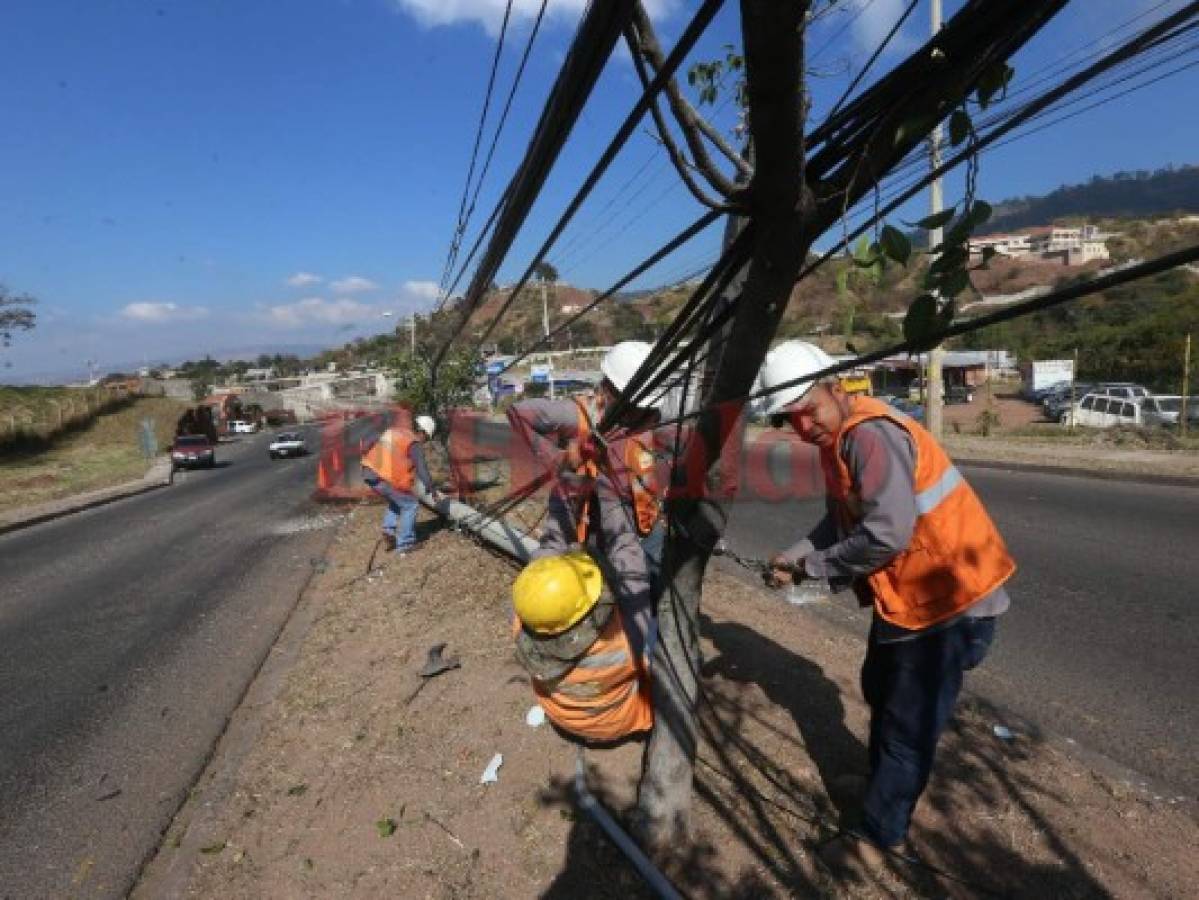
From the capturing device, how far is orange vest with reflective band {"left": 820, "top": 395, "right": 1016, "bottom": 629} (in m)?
2.47

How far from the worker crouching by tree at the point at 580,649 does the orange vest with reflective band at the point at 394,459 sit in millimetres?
5091

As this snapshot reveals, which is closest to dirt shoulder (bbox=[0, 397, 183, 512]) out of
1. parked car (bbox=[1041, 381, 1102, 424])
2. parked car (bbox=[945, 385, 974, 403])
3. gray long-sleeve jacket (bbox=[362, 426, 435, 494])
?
gray long-sleeve jacket (bbox=[362, 426, 435, 494])

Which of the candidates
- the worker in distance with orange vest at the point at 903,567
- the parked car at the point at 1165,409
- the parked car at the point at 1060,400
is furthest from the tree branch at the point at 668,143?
the parked car at the point at 1060,400

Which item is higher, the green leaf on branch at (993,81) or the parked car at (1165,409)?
the green leaf on branch at (993,81)

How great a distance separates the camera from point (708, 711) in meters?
3.79

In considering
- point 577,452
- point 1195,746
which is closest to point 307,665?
point 577,452

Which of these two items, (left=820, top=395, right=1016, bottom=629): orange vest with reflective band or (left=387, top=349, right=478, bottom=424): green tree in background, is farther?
(left=387, top=349, right=478, bottom=424): green tree in background

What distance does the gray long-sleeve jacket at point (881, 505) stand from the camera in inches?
94.9

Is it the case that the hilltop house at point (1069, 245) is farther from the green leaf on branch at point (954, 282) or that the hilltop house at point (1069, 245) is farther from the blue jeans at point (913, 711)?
the green leaf on branch at point (954, 282)

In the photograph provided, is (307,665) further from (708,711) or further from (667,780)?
(667,780)

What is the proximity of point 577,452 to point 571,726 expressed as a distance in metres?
1.48

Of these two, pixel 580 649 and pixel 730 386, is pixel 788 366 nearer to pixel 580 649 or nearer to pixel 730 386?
pixel 730 386

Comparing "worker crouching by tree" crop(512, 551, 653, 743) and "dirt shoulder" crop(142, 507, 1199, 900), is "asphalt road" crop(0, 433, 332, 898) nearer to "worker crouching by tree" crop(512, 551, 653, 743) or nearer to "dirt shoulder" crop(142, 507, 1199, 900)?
"dirt shoulder" crop(142, 507, 1199, 900)

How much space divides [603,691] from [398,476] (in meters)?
5.41
